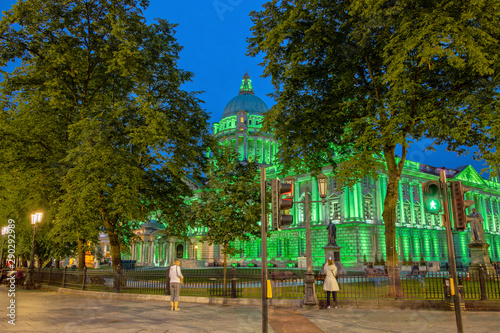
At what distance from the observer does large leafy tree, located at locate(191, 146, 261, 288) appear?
1878 centimetres

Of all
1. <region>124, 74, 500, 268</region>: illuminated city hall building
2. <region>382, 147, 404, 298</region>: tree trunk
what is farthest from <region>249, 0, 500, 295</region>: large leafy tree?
<region>124, 74, 500, 268</region>: illuminated city hall building

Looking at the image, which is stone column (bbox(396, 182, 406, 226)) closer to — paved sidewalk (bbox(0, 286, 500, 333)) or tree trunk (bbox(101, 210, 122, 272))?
tree trunk (bbox(101, 210, 122, 272))

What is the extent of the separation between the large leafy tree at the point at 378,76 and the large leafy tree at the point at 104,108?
5.74 meters

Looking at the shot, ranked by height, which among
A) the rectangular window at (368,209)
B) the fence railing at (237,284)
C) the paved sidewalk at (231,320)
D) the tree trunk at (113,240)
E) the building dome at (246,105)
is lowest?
the paved sidewalk at (231,320)

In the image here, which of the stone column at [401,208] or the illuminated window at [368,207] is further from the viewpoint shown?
the stone column at [401,208]

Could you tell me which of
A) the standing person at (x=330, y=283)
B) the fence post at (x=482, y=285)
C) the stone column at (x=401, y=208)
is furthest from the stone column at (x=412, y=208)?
the standing person at (x=330, y=283)

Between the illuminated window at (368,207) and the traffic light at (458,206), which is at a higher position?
the illuminated window at (368,207)

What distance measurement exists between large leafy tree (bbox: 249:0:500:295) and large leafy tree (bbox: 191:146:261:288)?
233cm

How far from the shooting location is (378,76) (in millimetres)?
18250

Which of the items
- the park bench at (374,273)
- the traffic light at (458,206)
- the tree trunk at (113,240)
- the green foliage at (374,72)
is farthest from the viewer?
the tree trunk at (113,240)

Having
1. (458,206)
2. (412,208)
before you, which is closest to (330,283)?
(458,206)

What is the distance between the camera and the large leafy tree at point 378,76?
46.7 ft

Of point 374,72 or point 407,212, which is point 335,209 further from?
point 374,72

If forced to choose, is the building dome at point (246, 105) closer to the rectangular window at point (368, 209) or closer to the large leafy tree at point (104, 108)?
the rectangular window at point (368, 209)
